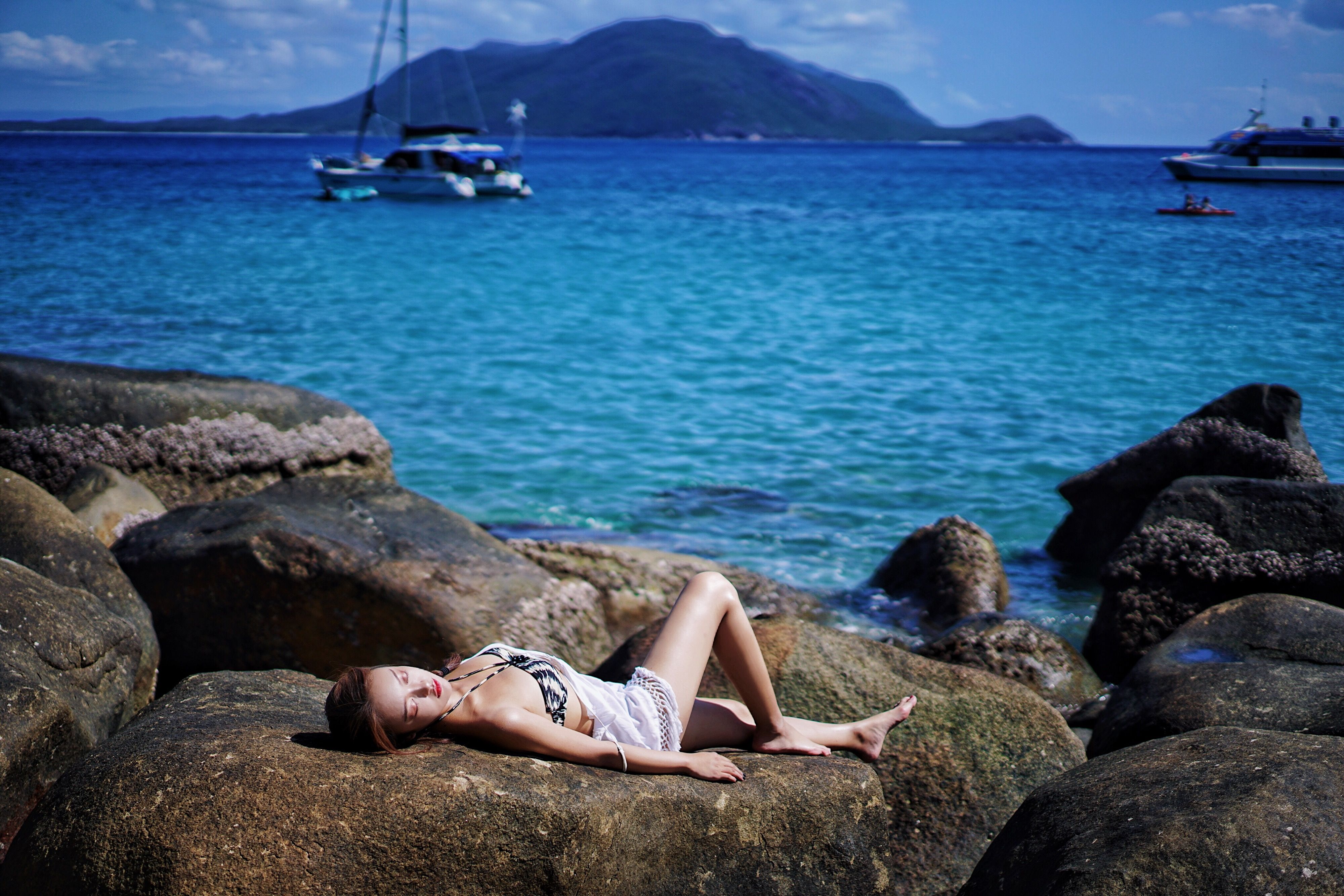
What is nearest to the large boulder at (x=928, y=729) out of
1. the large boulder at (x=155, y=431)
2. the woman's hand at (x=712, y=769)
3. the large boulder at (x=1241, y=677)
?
the large boulder at (x=1241, y=677)

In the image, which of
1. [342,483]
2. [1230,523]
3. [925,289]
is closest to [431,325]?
[925,289]

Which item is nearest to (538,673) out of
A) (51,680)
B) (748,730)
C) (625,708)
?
(625,708)

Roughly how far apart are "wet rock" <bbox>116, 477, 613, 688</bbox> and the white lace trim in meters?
1.86

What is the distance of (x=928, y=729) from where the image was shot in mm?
3885

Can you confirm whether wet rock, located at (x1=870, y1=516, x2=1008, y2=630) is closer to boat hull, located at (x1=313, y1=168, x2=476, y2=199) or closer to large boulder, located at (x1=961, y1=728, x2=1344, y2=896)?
large boulder, located at (x1=961, y1=728, x2=1344, y2=896)

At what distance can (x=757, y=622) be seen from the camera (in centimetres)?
444

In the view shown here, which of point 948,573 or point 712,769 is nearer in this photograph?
point 712,769

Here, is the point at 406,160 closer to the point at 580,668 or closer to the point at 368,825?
the point at 580,668

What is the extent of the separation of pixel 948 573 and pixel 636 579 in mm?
2266

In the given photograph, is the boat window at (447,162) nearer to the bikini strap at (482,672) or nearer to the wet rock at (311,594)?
the wet rock at (311,594)

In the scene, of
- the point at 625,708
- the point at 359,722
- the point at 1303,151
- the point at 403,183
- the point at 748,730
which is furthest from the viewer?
the point at 403,183

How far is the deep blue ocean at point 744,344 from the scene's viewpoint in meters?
9.77

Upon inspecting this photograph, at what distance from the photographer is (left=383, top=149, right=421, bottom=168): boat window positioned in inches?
1706

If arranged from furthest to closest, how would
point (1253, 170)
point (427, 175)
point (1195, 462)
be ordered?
point (427, 175) < point (1253, 170) < point (1195, 462)
